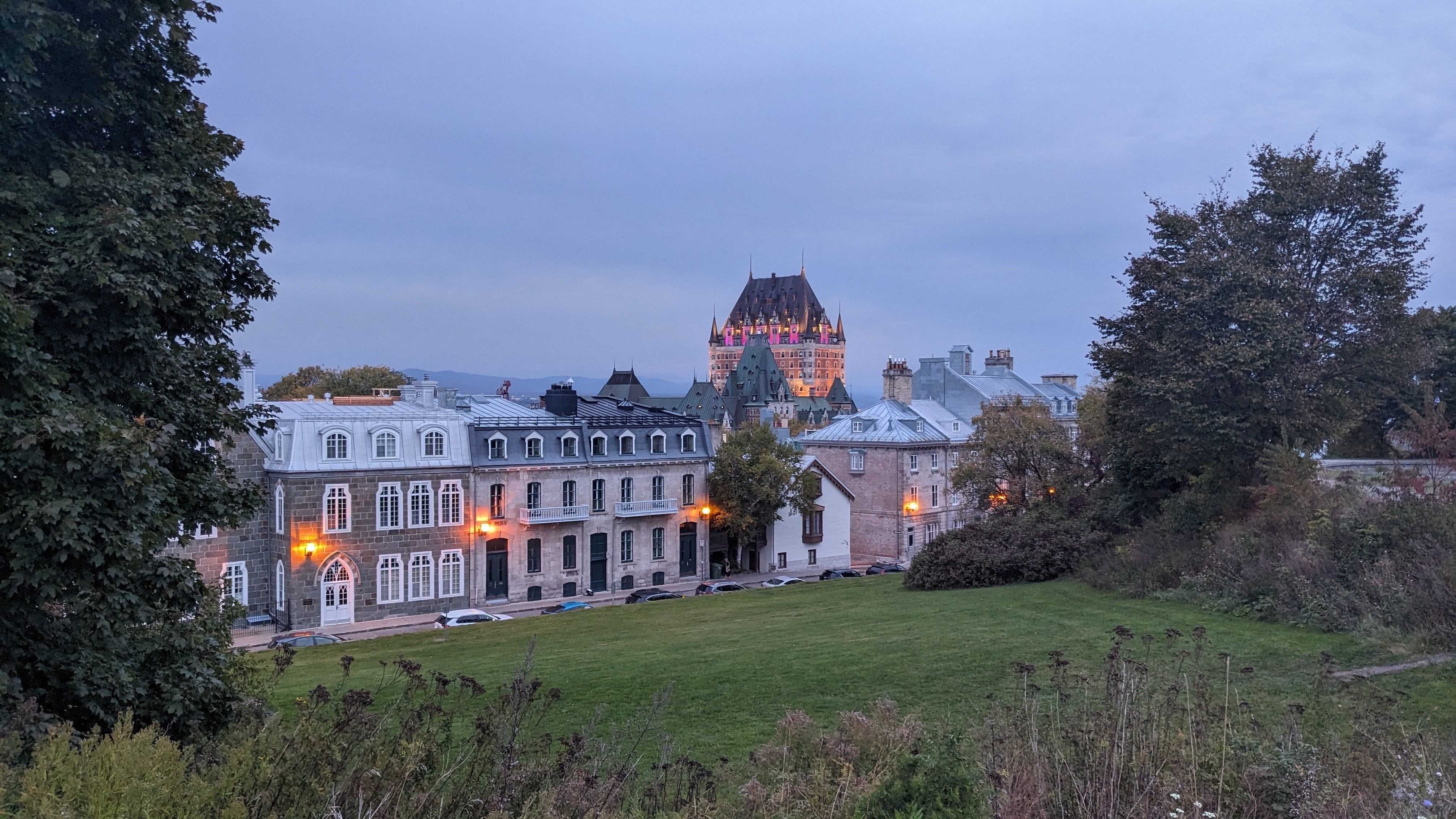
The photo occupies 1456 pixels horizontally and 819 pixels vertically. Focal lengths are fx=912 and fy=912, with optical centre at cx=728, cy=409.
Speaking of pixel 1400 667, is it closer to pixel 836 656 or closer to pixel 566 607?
pixel 836 656

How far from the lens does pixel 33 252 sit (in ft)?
25.1

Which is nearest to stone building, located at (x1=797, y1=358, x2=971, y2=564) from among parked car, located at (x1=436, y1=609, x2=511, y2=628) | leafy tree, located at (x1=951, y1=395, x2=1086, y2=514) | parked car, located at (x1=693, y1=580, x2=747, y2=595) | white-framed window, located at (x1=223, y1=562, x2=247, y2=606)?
leafy tree, located at (x1=951, y1=395, x2=1086, y2=514)

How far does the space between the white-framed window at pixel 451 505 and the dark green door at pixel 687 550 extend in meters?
11.6

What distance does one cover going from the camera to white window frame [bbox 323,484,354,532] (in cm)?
3538

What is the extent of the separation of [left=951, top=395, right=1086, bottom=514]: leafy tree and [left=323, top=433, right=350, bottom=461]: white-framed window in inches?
1023

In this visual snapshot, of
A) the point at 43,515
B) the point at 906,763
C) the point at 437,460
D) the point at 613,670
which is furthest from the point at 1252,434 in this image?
the point at 437,460

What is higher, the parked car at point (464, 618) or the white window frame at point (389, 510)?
the white window frame at point (389, 510)

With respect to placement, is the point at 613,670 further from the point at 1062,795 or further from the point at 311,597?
the point at 311,597

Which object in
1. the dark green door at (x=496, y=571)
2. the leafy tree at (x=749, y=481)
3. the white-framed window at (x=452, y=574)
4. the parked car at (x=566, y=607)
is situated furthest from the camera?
the leafy tree at (x=749, y=481)

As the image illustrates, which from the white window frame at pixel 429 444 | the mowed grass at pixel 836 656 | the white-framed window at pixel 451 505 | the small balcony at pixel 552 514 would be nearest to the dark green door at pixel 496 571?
the small balcony at pixel 552 514

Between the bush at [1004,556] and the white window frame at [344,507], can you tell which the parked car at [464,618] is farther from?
the bush at [1004,556]

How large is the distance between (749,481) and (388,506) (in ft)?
A: 59.2

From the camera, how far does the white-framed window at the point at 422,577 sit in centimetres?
3759

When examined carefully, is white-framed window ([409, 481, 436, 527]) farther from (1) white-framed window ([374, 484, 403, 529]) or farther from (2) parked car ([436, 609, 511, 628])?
(2) parked car ([436, 609, 511, 628])
